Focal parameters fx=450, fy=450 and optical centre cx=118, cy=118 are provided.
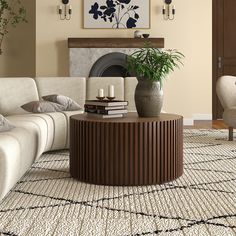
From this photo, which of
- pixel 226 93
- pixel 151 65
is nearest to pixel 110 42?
pixel 226 93

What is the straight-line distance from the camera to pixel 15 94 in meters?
4.34

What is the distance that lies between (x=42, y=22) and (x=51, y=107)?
2868mm

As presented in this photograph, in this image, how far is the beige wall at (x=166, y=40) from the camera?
6609mm

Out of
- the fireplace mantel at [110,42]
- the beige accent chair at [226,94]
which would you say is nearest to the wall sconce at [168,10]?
the fireplace mantel at [110,42]

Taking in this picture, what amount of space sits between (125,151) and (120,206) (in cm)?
48

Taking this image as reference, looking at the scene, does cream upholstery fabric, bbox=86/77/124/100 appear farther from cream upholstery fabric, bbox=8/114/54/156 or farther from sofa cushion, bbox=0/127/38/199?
sofa cushion, bbox=0/127/38/199

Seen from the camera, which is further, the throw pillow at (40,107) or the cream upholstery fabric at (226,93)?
the cream upholstery fabric at (226,93)

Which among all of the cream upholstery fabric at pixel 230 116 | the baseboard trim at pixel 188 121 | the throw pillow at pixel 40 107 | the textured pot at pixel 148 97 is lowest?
the baseboard trim at pixel 188 121

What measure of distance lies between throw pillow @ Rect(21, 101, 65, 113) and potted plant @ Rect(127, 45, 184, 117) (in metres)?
Answer: 1.25

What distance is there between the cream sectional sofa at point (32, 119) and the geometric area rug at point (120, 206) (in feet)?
0.57

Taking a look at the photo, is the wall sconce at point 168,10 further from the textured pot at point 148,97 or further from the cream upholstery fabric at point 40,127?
the textured pot at point 148,97

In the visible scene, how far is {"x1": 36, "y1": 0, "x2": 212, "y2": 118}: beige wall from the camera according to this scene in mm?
6609

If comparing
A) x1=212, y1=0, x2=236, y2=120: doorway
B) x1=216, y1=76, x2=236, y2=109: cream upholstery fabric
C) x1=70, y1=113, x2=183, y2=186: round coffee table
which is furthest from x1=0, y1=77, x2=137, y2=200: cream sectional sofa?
x1=212, y1=0, x2=236, y2=120: doorway

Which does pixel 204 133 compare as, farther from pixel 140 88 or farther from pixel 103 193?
pixel 103 193
